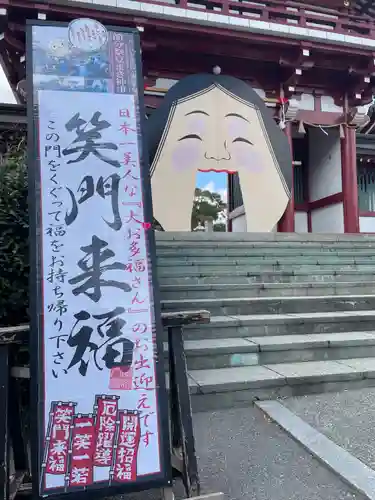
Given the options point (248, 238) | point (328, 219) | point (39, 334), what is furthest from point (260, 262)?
point (328, 219)

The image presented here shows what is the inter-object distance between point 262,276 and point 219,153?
3587mm

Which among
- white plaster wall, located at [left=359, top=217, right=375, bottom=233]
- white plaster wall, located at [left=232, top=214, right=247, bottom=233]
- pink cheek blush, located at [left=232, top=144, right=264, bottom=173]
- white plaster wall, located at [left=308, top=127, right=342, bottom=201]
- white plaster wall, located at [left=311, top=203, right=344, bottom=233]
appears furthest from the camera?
white plaster wall, located at [left=232, top=214, right=247, bottom=233]

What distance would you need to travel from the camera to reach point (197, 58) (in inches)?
364

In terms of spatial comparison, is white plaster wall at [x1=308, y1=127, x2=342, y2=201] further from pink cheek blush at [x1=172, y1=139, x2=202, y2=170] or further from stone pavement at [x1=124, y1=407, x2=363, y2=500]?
stone pavement at [x1=124, y1=407, x2=363, y2=500]

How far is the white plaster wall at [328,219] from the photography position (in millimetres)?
11000

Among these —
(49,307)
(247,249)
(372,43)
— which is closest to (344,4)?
(372,43)

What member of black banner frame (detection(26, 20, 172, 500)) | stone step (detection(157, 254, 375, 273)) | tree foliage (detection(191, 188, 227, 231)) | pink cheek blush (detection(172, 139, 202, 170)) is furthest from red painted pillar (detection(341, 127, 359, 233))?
tree foliage (detection(191, 188, 227, 231))

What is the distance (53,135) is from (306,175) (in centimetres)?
1146

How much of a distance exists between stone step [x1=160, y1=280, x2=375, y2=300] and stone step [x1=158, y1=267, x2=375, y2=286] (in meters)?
0.20

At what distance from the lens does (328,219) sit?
11.5 metres

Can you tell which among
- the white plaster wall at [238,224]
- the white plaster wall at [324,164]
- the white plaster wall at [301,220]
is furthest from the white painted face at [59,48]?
the white plaster wall at [301,220]

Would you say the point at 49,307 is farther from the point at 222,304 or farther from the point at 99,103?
the point at 222,304

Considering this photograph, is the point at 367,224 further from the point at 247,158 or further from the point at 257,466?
the point at 257,466

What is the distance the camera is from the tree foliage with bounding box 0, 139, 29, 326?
2.58 meters
